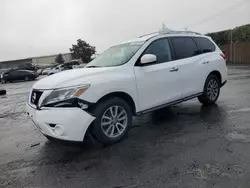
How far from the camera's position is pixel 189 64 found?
493cm

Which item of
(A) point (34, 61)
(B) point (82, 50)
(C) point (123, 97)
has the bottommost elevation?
(C) point (123, 97)

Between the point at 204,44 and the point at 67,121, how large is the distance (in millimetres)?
4141

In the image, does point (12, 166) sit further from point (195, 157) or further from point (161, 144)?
point (195, 157)

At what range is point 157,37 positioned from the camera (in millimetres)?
4590

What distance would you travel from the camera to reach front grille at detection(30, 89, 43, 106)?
11.8 feet

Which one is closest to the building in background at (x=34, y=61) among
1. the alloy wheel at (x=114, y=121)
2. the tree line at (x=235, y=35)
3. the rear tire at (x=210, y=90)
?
the tree line at (x=235, y=35)

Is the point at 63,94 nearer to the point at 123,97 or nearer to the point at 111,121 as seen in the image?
the point at 111,121

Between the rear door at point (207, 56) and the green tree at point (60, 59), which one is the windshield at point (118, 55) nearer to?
the rear door at point (207, 56)

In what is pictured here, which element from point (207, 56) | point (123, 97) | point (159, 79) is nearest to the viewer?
point (123, 97)

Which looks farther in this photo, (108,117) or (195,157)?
(108,117)

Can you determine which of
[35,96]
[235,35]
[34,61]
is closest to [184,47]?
[35,96]

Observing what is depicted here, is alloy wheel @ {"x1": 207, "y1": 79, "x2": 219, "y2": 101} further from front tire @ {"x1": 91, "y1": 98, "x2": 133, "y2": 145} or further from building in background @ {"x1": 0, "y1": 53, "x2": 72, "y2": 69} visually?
building in background @ {"x1": 0, "y1": 53, "x2": 72, "y2": 69}

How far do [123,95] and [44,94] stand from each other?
4.34 feet

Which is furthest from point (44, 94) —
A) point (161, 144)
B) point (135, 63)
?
point (161, 144)
